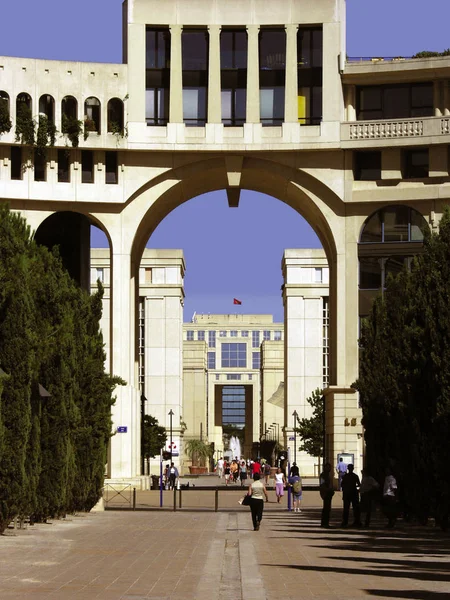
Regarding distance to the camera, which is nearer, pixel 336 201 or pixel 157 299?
pixel 336 201

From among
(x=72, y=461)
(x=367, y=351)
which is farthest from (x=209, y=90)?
(x=72, y=461)

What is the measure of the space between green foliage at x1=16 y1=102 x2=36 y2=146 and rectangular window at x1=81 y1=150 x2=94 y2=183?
2.63 metres

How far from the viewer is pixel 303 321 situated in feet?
401

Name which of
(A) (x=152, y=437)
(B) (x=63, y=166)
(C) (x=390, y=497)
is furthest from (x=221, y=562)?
(A) (x=152, y=437)

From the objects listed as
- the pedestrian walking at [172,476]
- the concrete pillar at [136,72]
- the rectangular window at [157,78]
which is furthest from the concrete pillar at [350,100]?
the pedestrian walking at [172,476]

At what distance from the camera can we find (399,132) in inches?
2419

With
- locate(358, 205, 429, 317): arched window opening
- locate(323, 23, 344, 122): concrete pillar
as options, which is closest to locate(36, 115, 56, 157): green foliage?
locate(323, 23, 344, 122): concrete pillar

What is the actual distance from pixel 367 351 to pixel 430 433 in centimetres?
1343

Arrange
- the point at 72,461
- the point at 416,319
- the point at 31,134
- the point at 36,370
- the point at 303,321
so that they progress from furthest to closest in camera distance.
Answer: the point at 303,321, the point at 31,134, the point at 72,461, the point at 416,319, the point at 36,370

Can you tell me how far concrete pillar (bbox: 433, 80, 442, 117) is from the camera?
62.2m

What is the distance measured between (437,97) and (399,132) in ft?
8.63

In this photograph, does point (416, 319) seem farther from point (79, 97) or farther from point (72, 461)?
point (79, 97)

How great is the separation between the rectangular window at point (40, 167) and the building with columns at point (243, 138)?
0.11 metres

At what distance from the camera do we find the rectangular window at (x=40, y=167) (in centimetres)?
6172
